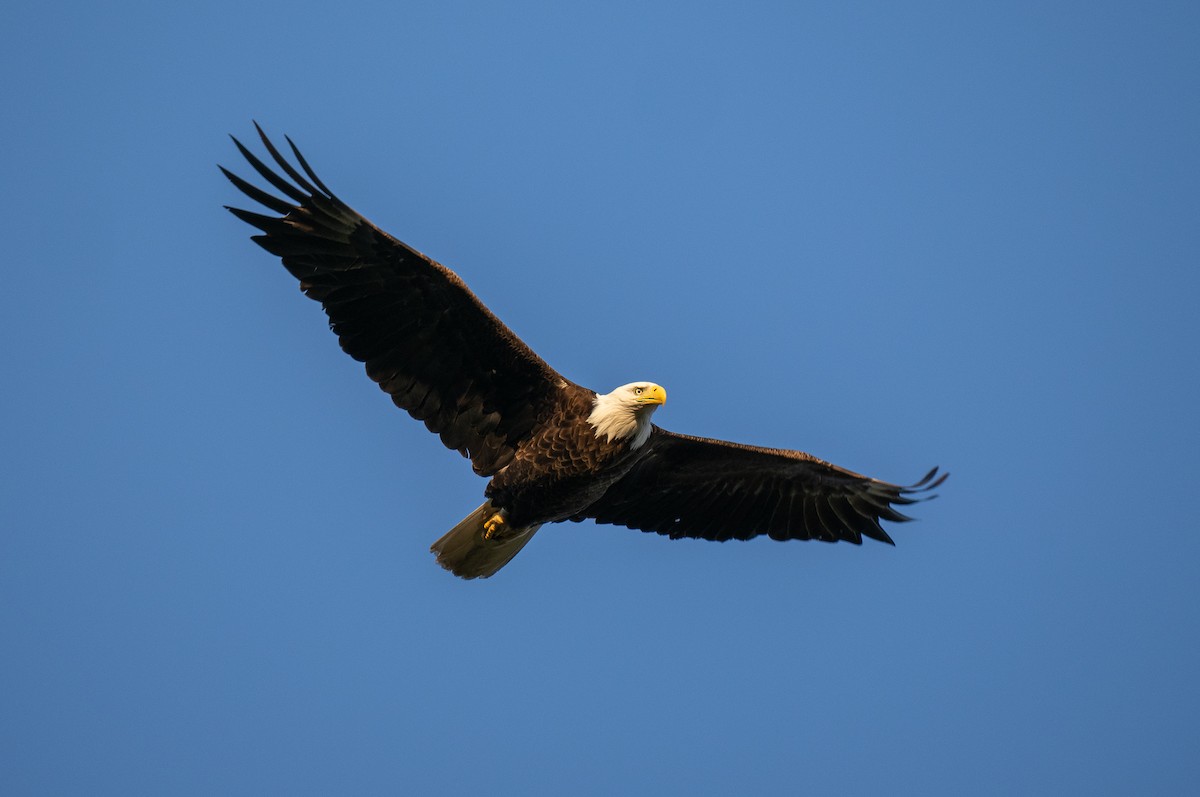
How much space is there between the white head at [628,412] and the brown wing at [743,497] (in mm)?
858

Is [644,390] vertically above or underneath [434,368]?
above

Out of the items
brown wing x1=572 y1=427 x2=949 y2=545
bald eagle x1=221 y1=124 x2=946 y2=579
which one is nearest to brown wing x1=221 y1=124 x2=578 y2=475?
bald eagle x1=221 y1=124 x2=946 y2=579

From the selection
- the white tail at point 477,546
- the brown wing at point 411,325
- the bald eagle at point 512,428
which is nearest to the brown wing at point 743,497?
the bald eagle at point 512,428

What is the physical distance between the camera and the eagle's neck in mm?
10781

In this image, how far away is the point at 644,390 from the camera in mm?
10789

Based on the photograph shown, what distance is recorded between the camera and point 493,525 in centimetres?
1153

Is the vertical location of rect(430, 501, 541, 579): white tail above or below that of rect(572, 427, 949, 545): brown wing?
below

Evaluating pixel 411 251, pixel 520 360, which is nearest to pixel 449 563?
pixel 520 360

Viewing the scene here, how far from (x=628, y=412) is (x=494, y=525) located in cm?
158

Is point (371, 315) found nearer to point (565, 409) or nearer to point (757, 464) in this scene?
point (565, 409)

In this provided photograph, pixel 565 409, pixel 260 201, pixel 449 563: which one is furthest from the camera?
pixel 449 563

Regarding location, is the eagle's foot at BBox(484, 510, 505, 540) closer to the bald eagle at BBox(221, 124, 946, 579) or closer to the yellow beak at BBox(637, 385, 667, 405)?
the bald eagle at BBox(221, 124, 946, 579)

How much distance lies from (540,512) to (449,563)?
3.62 ft

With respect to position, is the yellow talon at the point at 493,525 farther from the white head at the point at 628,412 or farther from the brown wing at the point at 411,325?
the white head at the point at 628,412
